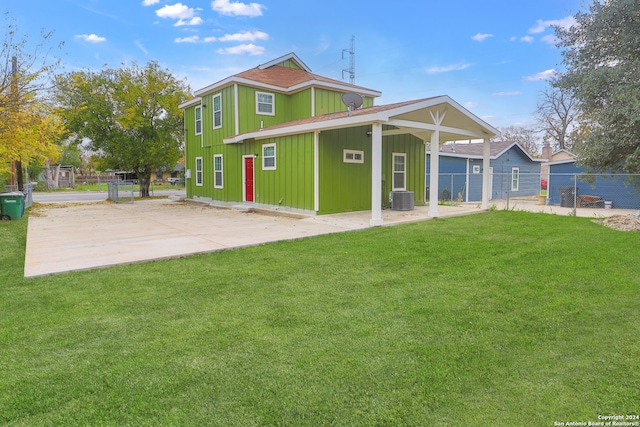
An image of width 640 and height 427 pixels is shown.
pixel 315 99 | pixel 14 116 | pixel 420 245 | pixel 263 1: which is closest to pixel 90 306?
pixel 420 245

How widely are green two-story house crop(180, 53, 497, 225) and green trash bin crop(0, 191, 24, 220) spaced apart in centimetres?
654

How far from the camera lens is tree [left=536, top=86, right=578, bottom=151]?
3089cm

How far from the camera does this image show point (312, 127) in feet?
33.8

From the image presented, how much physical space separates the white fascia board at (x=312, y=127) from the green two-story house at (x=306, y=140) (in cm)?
3

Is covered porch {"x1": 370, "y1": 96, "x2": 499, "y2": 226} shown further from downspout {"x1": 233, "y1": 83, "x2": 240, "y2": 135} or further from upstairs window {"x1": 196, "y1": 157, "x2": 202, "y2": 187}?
upstairs window {"x1": 196, "y1": 157, "x2": 202, "y2": 187}

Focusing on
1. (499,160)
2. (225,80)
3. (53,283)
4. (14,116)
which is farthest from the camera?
(499,160)

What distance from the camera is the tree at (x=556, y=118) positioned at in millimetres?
30891

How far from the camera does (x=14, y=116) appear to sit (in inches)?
325

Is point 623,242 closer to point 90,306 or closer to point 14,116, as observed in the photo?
point 90,306

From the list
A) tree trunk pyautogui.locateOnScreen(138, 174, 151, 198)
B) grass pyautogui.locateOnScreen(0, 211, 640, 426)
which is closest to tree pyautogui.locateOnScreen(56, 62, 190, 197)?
tree trunk pyautogui.locateOnScreen(138, 174, 151, 198)

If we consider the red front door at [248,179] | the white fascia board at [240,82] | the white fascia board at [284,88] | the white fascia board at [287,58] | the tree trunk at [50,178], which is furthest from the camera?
the tree trunk at [50,178]

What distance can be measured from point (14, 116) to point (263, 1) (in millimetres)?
10783

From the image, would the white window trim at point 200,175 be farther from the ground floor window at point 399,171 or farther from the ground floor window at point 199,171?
the ground floor window at point 399,171

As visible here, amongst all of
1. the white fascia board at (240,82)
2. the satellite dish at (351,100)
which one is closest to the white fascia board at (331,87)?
the white fascia board at (240,82)
